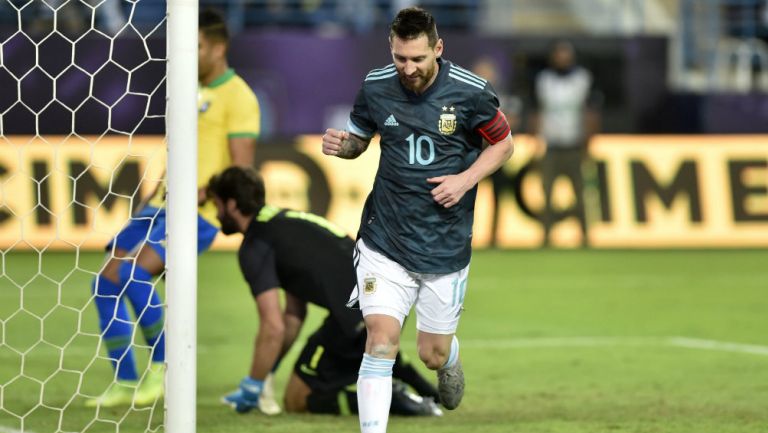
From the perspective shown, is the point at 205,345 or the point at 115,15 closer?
the point at 205,345

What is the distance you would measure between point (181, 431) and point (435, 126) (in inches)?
62.5

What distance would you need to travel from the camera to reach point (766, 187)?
16.0m

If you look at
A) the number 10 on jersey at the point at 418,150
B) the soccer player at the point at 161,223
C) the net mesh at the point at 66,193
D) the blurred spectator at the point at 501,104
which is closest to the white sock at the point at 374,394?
the number 10 on jersey at the point at 418,150

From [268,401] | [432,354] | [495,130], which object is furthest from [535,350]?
[495,130]

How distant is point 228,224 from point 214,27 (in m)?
1.16

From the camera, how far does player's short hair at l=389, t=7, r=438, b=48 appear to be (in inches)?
209

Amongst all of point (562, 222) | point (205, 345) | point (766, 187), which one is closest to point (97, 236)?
point (562, 222)

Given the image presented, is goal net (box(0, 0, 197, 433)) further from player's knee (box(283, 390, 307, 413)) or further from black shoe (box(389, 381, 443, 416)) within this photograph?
black shoe (box(389, 381, 443, 416))

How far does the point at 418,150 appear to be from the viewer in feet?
18.3

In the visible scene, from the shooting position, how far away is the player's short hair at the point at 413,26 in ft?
17.4

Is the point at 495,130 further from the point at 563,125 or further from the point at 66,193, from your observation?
the point at 563,125

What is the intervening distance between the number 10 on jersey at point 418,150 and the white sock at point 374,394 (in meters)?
0.82

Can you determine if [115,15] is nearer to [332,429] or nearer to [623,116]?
[623,116]

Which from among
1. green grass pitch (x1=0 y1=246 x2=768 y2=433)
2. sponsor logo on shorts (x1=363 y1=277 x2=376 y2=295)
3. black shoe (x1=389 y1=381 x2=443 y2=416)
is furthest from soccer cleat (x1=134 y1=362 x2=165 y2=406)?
sponsor logo on shorts (x1=363 y1=277 x2=376 y2=295)
